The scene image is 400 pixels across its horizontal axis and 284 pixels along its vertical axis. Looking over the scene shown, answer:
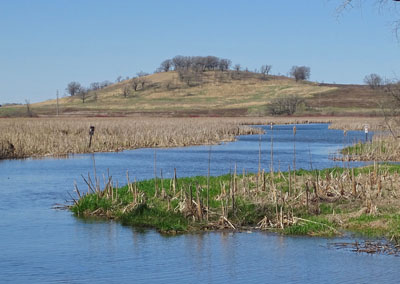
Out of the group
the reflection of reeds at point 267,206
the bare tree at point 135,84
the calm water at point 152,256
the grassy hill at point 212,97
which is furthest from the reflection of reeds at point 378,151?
the bare tree at point 135,84

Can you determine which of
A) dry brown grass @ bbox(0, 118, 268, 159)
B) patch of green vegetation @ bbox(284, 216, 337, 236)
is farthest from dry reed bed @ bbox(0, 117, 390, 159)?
patch of green vegetation @ bbox(284, 216, 337, 236)

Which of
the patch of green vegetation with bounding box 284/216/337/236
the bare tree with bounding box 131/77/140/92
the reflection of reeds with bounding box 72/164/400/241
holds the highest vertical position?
the bare tree with bounding box 131/77/140/92

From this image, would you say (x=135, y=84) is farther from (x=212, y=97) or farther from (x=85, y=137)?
(x=85, y=137)

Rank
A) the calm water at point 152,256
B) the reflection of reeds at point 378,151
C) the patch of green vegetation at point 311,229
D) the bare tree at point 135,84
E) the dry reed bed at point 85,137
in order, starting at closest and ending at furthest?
the calm water at point 152,256 < the patch of green vegetation at point 311,229 < the reflection of reeds at point 378,151 < the dry reed bed at point 85,137 < the bare tree at point 135,84

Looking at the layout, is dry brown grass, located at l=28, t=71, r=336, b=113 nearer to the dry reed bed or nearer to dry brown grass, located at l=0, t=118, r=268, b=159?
the dry reed bed

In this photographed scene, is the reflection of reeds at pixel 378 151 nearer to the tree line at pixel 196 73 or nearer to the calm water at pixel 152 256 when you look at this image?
the calm water at pixel 152 256

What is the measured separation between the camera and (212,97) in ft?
492

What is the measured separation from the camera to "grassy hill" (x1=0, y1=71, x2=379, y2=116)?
117000mm

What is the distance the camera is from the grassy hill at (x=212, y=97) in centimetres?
11700

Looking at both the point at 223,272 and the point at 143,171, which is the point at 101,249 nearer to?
the point at 223,272

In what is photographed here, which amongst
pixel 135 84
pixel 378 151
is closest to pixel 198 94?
pixel 135 84

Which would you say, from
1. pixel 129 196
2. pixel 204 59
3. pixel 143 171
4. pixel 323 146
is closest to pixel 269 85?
pixel 204 59

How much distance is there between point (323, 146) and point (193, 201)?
92.6 feet

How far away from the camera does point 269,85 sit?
162875 millimetres
